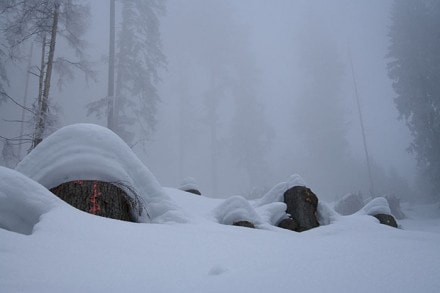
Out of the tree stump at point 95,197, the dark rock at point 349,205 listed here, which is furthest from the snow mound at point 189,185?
the dark rock at point 349,205

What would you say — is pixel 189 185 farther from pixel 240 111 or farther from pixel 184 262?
pixel 240 111

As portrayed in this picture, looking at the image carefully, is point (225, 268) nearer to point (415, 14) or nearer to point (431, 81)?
point (431, 81)

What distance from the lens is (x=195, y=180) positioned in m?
14.2

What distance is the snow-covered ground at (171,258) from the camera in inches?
61.8

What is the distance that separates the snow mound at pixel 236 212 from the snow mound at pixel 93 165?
1775mm

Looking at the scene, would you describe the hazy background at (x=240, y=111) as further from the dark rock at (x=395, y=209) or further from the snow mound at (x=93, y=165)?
the snow mound at (x=93, y=165)

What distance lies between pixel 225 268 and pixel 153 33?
17.2 metres

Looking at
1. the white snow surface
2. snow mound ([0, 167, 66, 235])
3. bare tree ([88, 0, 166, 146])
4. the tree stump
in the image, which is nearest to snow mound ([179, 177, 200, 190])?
bare tree ([88, 0, 166, 146])

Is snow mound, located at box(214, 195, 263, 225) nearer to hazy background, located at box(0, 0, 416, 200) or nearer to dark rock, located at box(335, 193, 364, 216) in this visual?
dark rock, located at box(335, 193, 364, 216)

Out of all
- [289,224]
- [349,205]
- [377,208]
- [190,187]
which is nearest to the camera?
[289,224]

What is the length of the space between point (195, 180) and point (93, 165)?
1052cm

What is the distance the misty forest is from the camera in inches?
69.2

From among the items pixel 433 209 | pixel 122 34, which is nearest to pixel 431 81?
pixel 433 209

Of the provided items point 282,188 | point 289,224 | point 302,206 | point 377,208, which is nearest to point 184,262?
point 289,224
